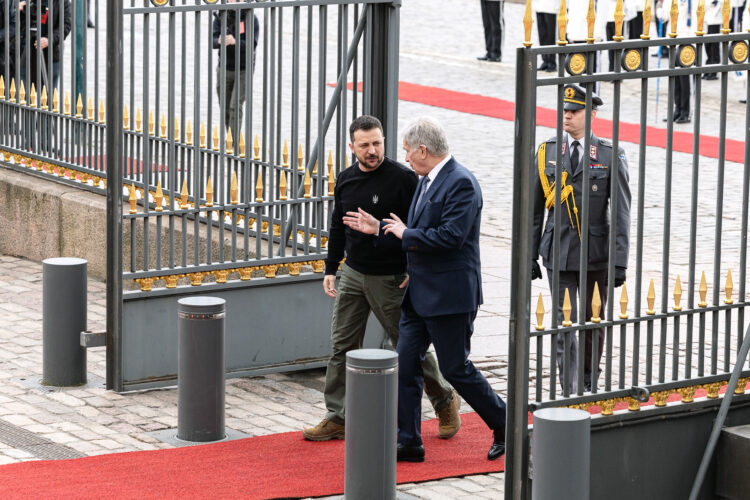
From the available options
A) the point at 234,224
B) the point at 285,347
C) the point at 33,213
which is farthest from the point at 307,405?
the point at 33,213

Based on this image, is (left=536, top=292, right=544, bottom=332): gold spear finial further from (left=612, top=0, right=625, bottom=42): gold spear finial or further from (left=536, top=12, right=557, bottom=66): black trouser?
(left=536, top=12, right=557, bottom=66): black trouser

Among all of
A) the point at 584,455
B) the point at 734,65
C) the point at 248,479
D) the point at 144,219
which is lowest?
the point at 248,479

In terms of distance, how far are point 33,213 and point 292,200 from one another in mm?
3573

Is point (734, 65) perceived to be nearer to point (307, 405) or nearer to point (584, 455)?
point (584, 455)

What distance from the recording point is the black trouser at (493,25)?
23.2 meters

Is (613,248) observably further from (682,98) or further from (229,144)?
(682,98)

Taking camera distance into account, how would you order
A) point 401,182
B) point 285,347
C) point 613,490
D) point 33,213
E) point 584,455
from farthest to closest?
1. point 33,213
2. point 285,347
3. point 401,182
4. point 613,490
5. point 584,455

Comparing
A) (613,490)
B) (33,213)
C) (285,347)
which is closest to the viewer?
(613,490)

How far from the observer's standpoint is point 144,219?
8.71m

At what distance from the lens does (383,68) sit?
9.21 meters

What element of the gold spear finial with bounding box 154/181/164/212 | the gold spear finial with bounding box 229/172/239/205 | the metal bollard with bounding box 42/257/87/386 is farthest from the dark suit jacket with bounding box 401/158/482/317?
the metal bollard with bounding box 42/257/87/386

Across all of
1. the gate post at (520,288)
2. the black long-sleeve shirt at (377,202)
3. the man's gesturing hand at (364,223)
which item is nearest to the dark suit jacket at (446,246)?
the man's gesturing hand at (364,223)

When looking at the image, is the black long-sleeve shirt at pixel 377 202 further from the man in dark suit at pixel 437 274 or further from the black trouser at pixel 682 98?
the black trouser at pixel 682 98

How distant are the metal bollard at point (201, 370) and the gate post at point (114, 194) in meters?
0.83
